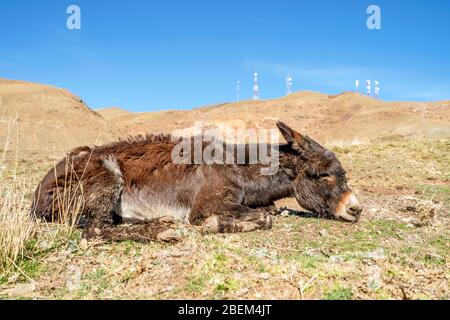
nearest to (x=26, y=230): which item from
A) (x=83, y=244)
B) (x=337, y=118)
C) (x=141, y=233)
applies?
(x=83, y=244)

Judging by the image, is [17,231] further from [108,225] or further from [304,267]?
[304,267]

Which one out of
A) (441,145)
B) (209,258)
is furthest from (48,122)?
(209,258)

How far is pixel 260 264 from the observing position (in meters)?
4.04

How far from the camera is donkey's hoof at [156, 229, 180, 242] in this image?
16.5 feet

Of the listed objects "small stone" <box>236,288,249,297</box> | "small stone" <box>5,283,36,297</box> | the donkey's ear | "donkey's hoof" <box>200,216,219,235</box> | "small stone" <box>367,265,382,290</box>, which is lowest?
"small stone" <box>5,283,36,297</box>

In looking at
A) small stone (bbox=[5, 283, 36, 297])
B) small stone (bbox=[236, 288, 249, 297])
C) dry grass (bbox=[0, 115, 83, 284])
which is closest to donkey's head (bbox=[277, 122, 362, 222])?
dry grass (bbox=[0, 115, 83, 284])

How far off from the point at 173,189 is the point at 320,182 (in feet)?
7.33

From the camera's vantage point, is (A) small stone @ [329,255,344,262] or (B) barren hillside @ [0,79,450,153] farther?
(B) barren hillside @ [0,79,450,153]

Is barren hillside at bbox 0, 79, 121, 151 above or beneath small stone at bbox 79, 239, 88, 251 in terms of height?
above

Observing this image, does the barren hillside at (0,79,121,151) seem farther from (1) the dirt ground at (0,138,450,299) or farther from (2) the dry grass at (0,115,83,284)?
(1) the dirt ground at (0,138,450,299)

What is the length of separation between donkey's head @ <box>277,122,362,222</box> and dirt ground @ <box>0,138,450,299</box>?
0.23 m
